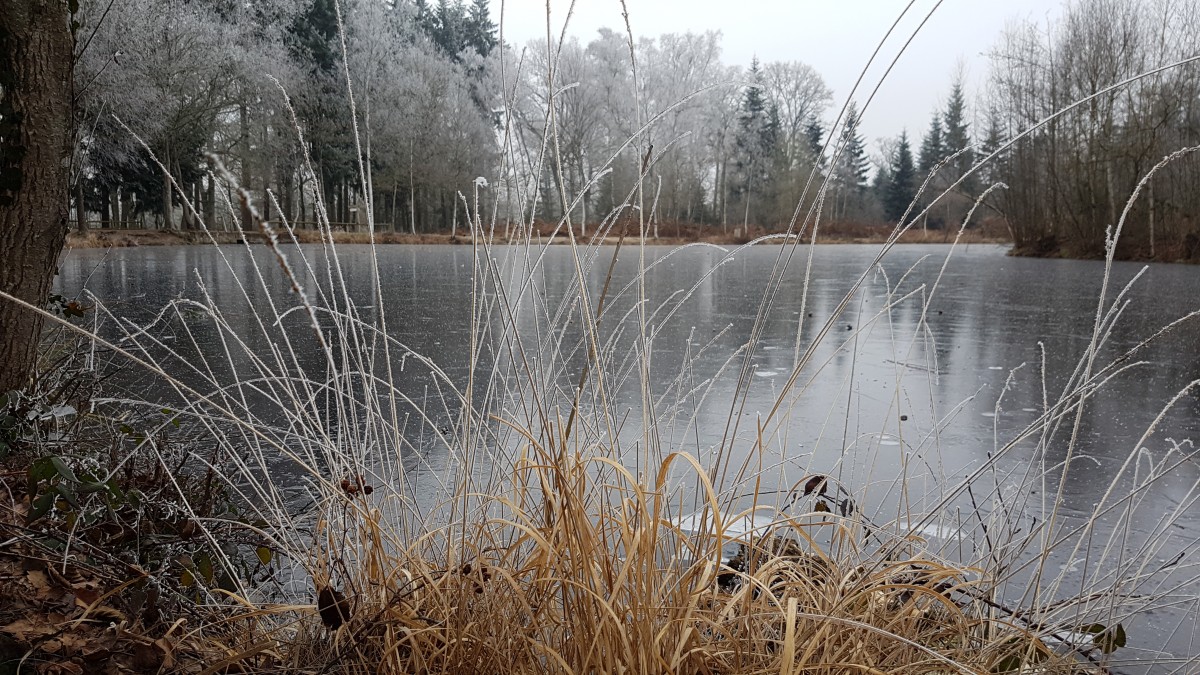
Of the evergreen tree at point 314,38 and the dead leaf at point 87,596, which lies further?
the evergreen tree at point 314,38

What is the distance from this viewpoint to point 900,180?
54.9m

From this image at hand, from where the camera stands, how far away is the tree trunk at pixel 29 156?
8.25 ft

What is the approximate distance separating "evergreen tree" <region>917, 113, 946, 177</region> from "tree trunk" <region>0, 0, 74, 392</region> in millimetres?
56937

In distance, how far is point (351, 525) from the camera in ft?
5.49

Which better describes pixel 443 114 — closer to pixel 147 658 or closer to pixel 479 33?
pixel 479 33

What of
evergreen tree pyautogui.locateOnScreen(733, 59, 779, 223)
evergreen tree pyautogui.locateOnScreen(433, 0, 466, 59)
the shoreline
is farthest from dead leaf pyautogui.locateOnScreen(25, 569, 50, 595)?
evergreen tree pyautogui.locateOnScreen(733, 59, 779, 223)

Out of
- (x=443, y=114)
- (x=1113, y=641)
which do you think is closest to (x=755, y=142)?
(x=443, y=114)

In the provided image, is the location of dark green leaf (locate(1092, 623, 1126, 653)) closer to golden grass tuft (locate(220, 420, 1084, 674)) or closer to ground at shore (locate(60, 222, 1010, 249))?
golden grass tuft (locate(220, 420, 1084, 674))

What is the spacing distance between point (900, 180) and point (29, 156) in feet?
189

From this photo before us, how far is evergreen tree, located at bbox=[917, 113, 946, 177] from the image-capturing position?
5503 centimetres

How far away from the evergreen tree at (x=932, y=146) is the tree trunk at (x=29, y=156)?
5694 centimetres

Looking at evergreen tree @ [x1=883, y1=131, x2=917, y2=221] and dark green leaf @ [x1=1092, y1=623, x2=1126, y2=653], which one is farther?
evergreen tree @ [x1=883, y1=131, x2=917, y2=221]

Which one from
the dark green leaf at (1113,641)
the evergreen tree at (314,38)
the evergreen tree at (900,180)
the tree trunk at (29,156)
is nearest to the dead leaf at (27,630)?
the tree trunk at (29,156)

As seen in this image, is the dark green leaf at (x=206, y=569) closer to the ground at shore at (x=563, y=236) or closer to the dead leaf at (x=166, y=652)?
the dead leaf at (x=166, y=652)
